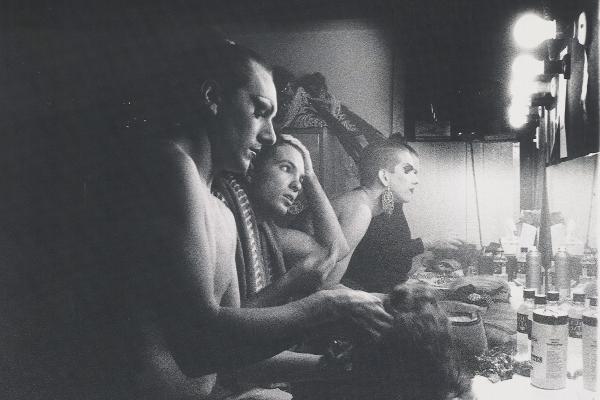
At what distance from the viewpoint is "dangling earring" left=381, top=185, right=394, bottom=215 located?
1.94 meters

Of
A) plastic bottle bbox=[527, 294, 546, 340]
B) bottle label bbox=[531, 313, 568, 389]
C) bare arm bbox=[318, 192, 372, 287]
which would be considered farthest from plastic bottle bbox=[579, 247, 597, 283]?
bare arm bbox=[318, 192, 372, 287]

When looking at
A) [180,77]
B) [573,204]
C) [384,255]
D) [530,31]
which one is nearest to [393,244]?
[384,255]

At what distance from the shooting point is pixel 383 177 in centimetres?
196

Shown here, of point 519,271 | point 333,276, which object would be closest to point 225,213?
point 333,276

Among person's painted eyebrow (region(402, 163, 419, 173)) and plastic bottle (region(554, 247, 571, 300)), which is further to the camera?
plastic bottle (region(554, 247, 571, 300))

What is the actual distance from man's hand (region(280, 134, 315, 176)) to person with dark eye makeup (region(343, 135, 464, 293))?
1.11 ft

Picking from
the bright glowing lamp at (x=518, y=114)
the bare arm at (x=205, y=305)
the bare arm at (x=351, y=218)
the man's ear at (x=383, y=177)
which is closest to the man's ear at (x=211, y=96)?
the bare arm at (x=205, y=305)

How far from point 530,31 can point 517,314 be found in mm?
1127

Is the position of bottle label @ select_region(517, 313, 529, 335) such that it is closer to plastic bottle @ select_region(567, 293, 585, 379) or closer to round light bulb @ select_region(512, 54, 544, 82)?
plastic bottle @ select_region(567, 293, 585, 379)

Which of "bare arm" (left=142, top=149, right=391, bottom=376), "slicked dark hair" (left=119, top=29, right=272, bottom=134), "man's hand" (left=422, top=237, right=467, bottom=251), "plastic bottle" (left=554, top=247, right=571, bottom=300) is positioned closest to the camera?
"bare arm" (left=142, top=149, right=391, bottom=376)

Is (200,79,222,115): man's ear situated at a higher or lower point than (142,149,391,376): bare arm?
higher

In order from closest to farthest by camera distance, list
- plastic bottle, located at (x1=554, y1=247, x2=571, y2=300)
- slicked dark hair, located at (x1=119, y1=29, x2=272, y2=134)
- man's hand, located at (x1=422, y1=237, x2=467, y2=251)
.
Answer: slicked dark hair, located at (x1=119, y1=29, x2=272, y2=134) → man's hand, located at (x1=422, y1=237, x2=467, y2=251) → plastic bottle, located at (x1=554, y1=247, x2=571, y2=300)

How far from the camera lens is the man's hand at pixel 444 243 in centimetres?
194

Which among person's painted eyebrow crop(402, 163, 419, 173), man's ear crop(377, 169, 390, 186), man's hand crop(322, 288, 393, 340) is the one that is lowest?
man's hand crop(322, 288, 393, 340)
